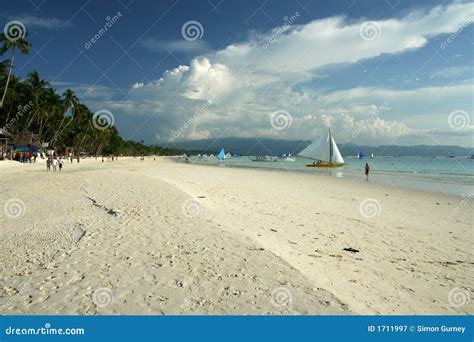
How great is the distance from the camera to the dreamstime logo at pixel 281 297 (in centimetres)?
481

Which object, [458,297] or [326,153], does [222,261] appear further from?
[326,153]

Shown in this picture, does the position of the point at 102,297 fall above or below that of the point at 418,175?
below

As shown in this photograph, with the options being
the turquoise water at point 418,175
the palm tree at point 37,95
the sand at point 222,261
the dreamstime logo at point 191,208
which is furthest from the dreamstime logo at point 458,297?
the palm tree at point 37,95

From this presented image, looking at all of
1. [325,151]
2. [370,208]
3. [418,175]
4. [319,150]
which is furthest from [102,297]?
[319,150]

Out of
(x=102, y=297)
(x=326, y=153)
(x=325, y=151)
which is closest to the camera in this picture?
(x=102, y=297)

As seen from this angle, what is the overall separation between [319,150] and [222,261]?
61.0 m

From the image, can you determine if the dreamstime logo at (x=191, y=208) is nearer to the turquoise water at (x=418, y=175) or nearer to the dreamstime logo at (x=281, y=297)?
the dreamstime logo at (x=281, y=297)

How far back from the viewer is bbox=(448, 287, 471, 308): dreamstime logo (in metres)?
5.53

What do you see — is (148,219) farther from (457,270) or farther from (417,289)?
(457,270)

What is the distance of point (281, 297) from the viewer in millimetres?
4984

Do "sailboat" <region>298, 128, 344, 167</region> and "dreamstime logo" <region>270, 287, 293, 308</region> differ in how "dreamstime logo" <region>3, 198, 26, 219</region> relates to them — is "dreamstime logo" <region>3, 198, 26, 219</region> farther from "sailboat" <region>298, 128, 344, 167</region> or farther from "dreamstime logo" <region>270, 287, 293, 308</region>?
"sailboat" <region>298, 128, 344, 167</region>

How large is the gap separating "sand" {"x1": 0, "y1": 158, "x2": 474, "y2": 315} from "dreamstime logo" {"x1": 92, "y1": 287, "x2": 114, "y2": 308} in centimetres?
2
